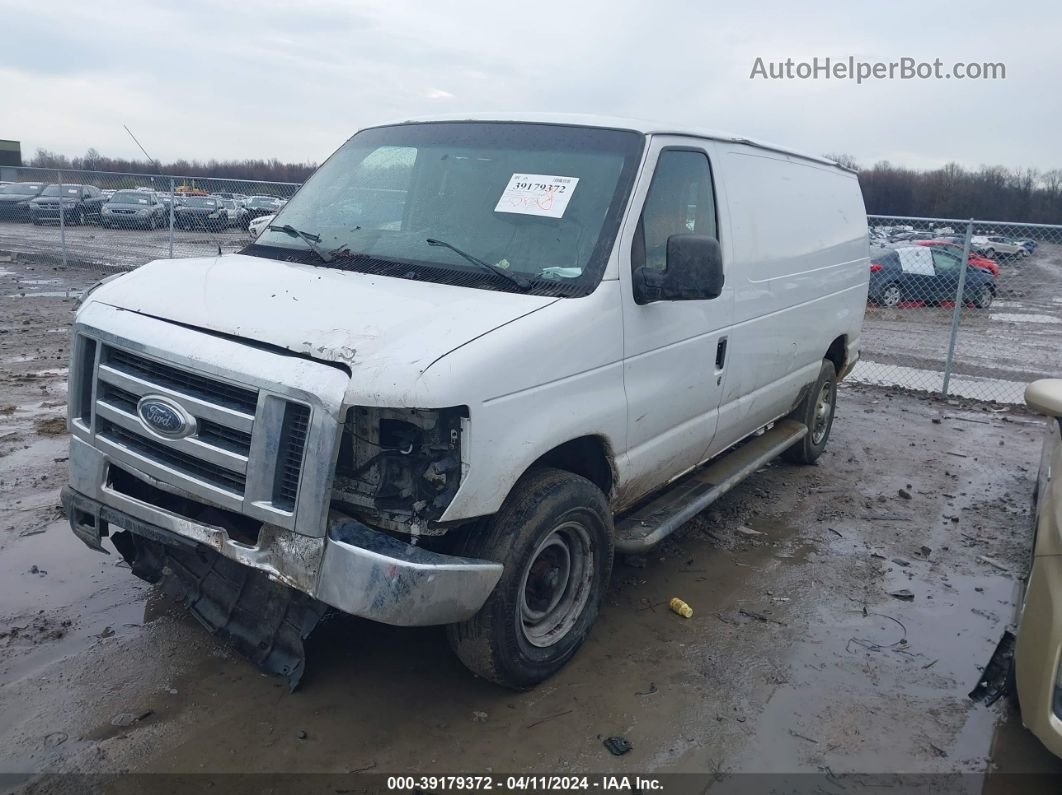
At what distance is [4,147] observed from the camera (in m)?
54.5

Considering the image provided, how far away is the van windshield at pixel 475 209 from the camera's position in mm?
3670

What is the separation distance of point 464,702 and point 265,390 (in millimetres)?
1568

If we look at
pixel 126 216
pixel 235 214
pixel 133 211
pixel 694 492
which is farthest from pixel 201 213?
pixel 694 492

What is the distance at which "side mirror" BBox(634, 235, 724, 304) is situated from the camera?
3.63 metres

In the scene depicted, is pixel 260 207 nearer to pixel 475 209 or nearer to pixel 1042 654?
→ pixel 475 209

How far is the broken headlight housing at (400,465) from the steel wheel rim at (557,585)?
27.9 inches

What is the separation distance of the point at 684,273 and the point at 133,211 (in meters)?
24.4

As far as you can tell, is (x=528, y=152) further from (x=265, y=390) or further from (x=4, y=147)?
(x=4, y=147)

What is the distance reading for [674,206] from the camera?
4191mm

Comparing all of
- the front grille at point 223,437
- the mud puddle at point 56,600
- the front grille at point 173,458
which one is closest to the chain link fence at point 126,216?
the mud puddle at point 56,600

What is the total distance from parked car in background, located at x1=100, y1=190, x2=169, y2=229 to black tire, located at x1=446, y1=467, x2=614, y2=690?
75.1 feet

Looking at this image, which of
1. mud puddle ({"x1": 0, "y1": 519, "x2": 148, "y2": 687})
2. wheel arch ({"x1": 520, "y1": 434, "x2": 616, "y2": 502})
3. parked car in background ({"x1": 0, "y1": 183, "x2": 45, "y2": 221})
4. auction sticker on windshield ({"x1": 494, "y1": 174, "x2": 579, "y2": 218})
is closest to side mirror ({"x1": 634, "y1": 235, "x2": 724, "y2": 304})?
auction sticker on windshield ({"x1": 494, "y1": 174, "x2": 579, "y2": 218})

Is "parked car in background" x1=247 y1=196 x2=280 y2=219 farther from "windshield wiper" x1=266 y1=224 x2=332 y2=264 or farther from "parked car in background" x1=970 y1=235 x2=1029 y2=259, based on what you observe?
"windshield wiper" x1=266 y1=224 x2=332 y2=264

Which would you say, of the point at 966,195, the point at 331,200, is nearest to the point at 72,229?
the point at 331,200
